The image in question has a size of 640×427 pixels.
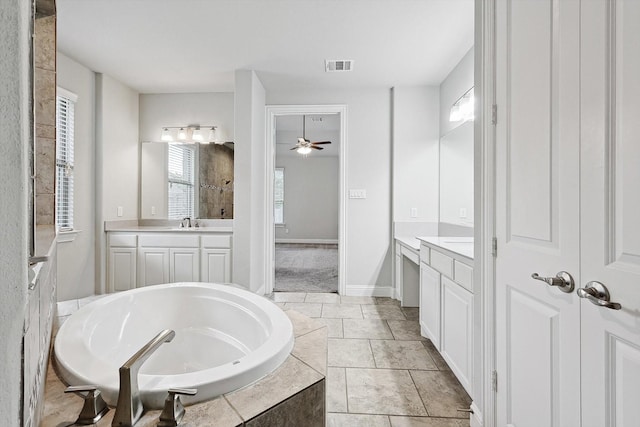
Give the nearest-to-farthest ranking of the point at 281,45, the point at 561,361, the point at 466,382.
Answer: the point at 561,361, the point at 466,382, the point at 281,45

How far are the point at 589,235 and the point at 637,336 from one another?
280 millimetres

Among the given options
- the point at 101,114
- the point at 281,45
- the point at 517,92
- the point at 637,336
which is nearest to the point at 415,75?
the point at 281,45

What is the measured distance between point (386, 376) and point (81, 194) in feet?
11.5

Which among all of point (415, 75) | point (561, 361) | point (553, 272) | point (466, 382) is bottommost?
point (466, 382)

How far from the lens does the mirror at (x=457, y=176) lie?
9.46ft

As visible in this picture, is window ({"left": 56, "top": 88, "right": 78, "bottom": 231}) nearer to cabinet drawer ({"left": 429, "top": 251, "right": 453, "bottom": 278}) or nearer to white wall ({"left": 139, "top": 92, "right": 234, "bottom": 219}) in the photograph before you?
white wall ({"left": 139, "top": 92, "right": 234, "bottom": 219})

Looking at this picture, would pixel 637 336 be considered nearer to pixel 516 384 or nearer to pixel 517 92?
pixel 516 384

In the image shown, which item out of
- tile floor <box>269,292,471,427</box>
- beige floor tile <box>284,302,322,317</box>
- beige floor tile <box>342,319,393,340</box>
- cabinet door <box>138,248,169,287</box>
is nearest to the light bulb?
cabinet door <box>138,248,169,287</box>

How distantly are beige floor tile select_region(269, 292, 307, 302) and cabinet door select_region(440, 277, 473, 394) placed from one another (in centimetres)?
190

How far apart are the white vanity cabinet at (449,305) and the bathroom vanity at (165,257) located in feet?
6.93

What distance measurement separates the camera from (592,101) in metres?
0.90

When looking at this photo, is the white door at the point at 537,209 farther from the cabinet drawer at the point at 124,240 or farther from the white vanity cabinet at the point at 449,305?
the cabinet drawer at the point at 124,240

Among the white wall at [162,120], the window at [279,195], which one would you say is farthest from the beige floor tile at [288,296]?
the window at [279,195]

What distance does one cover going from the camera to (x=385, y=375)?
80.8 inches
